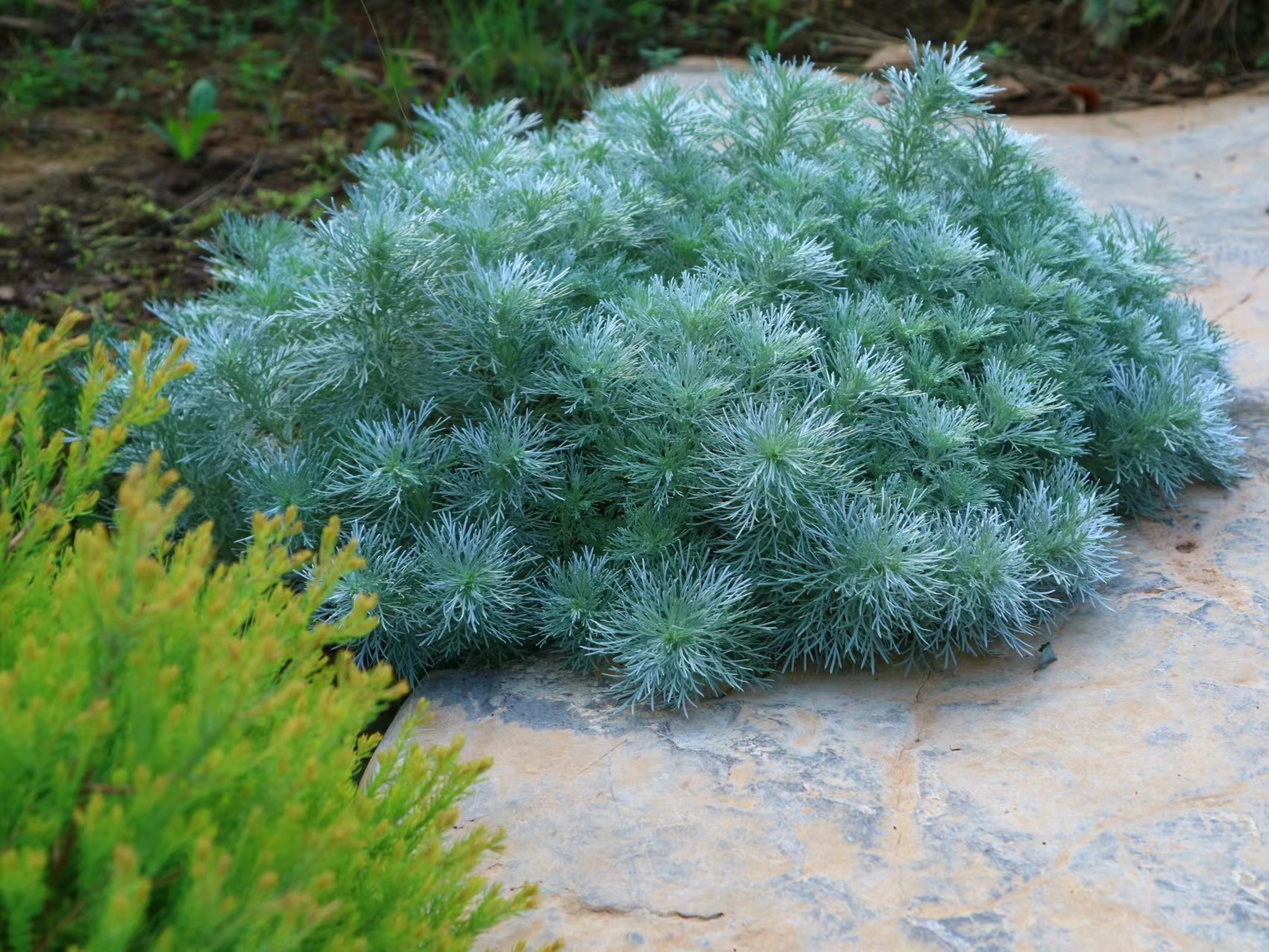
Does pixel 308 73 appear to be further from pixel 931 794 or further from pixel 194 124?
pixel 931 794

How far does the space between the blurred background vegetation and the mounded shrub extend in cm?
288

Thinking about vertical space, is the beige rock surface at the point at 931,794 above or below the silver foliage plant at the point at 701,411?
below

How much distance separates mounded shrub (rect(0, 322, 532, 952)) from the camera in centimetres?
122

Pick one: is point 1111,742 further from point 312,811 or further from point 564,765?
point 312,811

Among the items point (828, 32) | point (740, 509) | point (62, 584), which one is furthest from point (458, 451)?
point (828, 32)

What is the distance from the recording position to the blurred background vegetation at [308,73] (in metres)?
4.65

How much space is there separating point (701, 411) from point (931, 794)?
83cm

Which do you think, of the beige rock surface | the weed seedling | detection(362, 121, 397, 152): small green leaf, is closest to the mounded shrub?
the beige rock surface

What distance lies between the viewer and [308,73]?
19.5 feet

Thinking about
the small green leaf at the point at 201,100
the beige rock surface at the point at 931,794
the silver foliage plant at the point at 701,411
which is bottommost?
the beige rock surface at the point at 931,794

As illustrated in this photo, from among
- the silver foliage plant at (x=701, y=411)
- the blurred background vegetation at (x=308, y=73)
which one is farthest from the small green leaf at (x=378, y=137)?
the silver foliage plant at (x=701, y=411)

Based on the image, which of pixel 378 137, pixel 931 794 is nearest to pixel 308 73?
pixel 378 137

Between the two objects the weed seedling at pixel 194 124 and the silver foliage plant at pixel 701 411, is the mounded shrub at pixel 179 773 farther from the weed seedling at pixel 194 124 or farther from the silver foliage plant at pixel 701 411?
the weed seedling at pixel 194 124

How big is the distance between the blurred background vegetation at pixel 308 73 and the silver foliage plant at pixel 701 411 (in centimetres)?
171
